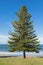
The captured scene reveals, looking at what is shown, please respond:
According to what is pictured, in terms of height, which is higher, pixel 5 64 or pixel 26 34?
A: pixel 26 34

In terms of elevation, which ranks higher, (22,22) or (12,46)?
(22,22)

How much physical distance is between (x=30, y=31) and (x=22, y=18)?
9.73 ft

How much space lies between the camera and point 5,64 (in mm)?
28516

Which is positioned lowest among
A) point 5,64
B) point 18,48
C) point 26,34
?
point 5,64

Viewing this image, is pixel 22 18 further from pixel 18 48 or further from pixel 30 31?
pixel 18 48

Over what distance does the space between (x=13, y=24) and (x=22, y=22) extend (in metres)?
1.78

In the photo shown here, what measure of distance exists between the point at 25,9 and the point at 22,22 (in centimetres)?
280

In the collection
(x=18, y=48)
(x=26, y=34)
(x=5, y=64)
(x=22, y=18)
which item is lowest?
(x=5, y=64)

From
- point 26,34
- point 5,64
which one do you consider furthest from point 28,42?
point 5,64

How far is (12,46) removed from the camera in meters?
43.4

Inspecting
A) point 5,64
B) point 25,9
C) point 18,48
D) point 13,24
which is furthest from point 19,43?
point 5,64

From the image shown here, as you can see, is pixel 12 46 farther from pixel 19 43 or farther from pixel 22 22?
pixel 22 22

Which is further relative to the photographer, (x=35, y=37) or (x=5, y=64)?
(x=35, y=37)

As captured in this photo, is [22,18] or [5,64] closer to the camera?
[5,64]
